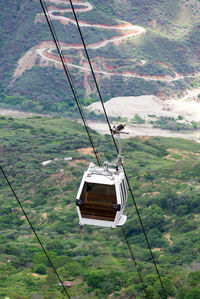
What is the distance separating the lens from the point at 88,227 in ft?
228

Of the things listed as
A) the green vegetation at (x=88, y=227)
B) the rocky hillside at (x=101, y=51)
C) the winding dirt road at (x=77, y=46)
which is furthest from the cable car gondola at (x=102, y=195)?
the winding dirt road at (x=77, y=46)

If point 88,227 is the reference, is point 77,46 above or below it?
below

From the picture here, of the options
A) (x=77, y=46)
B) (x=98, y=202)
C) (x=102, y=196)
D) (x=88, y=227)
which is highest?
(x=102, y=196)

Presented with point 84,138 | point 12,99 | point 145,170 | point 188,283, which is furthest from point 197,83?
point 188,283

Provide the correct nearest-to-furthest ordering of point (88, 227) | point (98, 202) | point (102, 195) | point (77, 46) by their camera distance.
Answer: point (102, 195)
point (98, 202)
point (88, 227)
point (77, 46)

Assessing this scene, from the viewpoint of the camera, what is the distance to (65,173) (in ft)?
286

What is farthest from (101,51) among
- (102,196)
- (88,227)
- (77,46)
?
(102,196)

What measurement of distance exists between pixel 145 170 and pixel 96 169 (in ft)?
226

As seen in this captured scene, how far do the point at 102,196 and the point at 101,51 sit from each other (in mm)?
142979

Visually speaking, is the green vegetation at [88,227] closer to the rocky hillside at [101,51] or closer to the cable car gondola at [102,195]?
the cable car gondola at [102,195]

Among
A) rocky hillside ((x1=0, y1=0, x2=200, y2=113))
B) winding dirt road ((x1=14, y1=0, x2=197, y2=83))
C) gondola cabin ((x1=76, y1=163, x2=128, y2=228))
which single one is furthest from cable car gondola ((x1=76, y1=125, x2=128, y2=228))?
winding dirt road ((x1=14, y1=0, x2=197, y2=83))

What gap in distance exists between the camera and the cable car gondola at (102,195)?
2244cm

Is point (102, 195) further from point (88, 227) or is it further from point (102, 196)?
point (88, 227)

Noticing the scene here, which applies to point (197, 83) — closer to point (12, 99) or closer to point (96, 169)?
point (12, 99)
